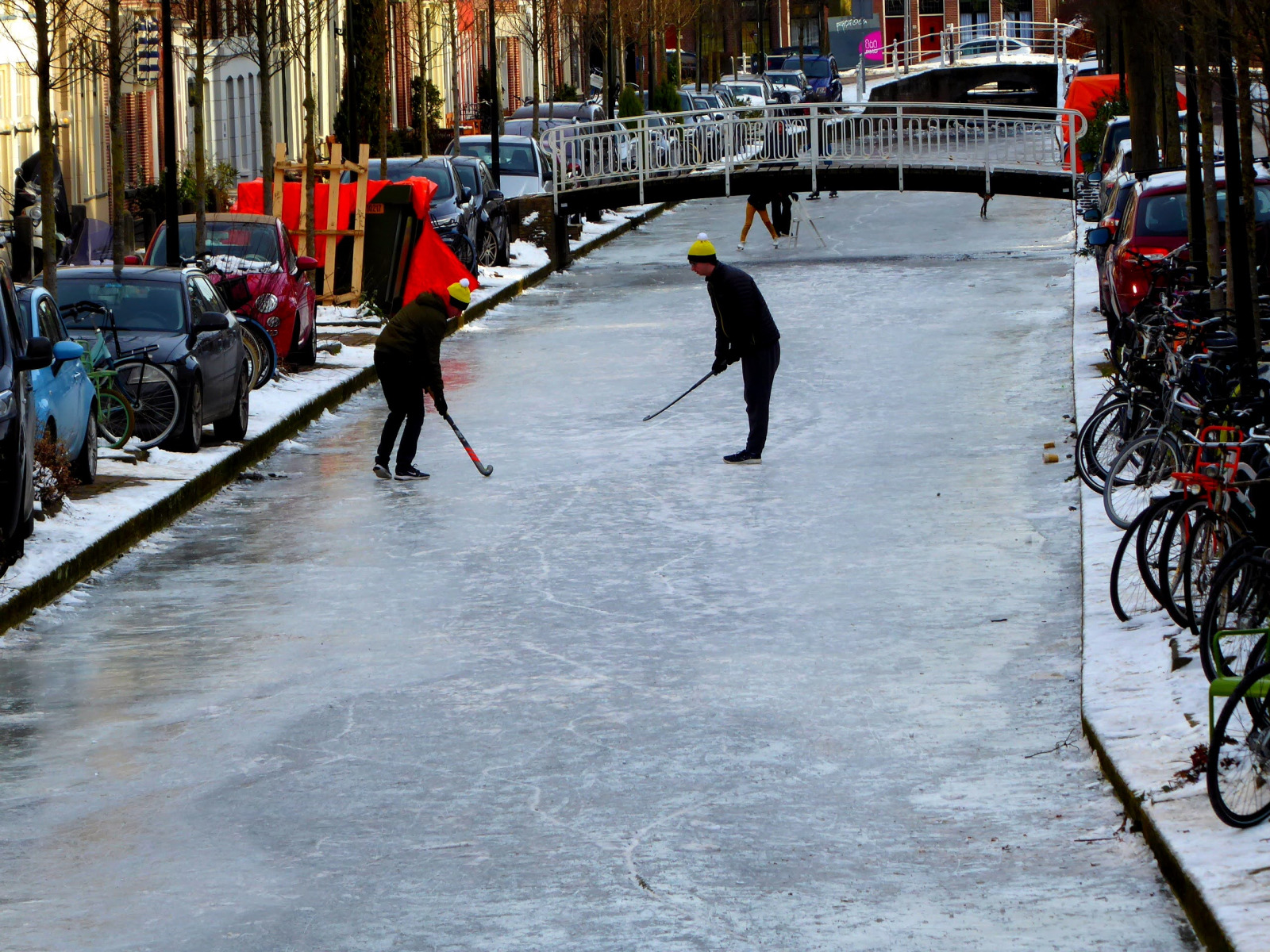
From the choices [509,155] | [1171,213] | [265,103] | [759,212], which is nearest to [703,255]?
[1171,213]

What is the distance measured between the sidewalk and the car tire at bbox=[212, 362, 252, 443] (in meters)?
0.11

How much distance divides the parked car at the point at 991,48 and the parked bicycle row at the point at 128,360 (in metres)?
74.9

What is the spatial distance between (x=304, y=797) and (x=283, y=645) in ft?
8.42

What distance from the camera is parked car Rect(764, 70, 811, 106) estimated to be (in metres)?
81.8

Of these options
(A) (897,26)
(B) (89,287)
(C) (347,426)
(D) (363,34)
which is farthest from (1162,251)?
(A) (897,26)

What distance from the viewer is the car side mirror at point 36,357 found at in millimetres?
11789

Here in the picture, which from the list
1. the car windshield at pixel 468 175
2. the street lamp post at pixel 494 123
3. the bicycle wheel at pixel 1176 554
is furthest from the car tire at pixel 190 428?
the street lamp post at pixel 494 123

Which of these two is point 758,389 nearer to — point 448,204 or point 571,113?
point 448,204

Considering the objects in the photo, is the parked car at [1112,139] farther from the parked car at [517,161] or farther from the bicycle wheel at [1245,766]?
the bicycle wheel at [1245,766]

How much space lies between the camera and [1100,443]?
12859mm

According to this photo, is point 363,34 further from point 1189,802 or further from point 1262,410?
point 1189,802

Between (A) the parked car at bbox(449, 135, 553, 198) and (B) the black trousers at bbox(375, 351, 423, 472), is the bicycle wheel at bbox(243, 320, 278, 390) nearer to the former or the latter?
(B) the black trousers at bbox(375, 351, 423, 472)

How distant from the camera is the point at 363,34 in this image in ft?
136

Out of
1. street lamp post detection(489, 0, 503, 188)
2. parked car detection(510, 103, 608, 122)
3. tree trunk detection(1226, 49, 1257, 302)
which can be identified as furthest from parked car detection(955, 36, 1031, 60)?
tree trunk detection(1226, 49, 1257, 302)
